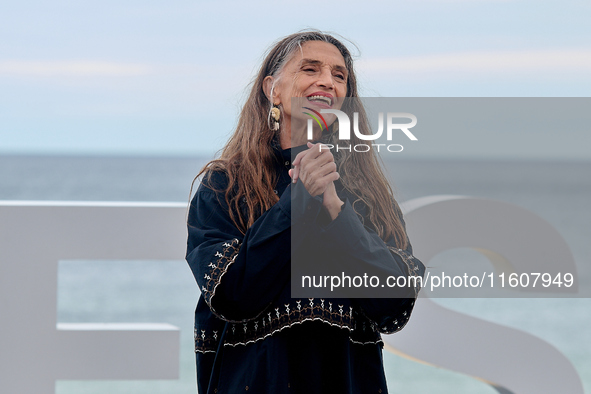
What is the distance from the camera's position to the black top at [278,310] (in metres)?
1.46

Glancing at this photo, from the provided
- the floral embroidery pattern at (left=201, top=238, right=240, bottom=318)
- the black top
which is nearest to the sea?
the black top

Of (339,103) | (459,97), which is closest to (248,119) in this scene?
(339,103)

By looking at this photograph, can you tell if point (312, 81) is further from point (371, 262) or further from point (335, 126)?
point (371, 262)

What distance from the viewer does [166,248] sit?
2.55 m

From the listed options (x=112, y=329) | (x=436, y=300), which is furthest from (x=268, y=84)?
(x=436, y=300)

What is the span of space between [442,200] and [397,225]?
0.81 metres

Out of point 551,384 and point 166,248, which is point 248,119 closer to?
point 166,248

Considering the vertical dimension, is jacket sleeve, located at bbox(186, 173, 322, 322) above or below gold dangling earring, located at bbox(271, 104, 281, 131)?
below

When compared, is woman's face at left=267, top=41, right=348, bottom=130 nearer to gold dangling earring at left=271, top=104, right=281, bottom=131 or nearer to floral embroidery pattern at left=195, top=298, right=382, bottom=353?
gold dangling earring at left=271, top=104, right=281, bottom=131

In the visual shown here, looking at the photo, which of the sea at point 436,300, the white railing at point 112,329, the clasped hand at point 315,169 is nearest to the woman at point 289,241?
the clasped hand at point 315,169

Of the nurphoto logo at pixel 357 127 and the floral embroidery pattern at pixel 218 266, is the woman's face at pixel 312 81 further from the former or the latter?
the floral embroidery pattern at pixel 218 266

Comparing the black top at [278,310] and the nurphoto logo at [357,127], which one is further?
the nurphoto logo at [357,127]

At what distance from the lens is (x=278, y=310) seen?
1.54 m

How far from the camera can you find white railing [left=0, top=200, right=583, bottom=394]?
8.26ft
